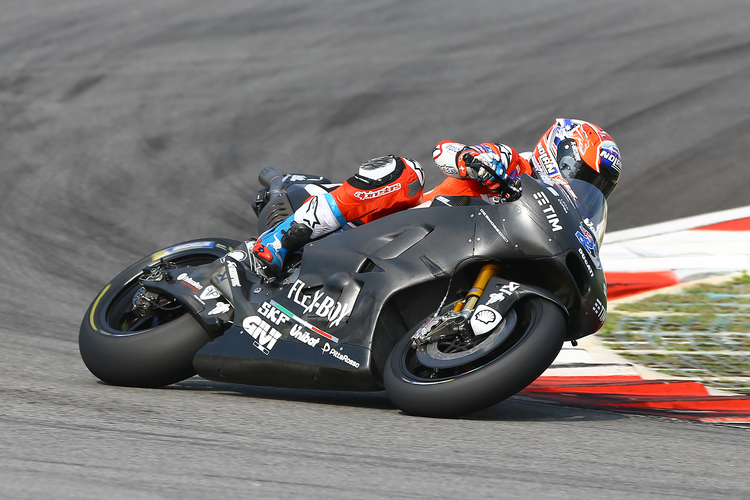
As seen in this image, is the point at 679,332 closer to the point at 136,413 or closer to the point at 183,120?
the point at 136,413

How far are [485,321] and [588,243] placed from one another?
0.62 metres

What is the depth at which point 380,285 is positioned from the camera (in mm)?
4363

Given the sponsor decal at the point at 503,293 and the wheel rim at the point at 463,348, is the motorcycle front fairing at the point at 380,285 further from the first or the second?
the wheel rim at the point at 463,348

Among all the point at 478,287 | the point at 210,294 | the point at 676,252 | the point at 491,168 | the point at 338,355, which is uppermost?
the point at 491,168

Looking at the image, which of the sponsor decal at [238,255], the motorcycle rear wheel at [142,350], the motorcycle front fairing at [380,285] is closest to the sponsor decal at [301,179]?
the sponsor decal at [238,255]

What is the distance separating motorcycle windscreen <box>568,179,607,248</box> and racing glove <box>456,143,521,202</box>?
0.45m

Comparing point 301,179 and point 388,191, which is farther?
point 301,179

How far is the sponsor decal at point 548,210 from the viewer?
13.7 feet

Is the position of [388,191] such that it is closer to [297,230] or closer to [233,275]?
[297,230]

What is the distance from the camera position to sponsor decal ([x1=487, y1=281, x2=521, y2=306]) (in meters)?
4.12

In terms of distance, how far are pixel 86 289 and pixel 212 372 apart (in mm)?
Result: 3022

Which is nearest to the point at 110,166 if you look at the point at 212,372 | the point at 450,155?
the point at 212,372

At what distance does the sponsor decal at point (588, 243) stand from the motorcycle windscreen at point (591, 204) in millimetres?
187

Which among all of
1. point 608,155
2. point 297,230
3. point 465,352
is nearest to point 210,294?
point 297,230
